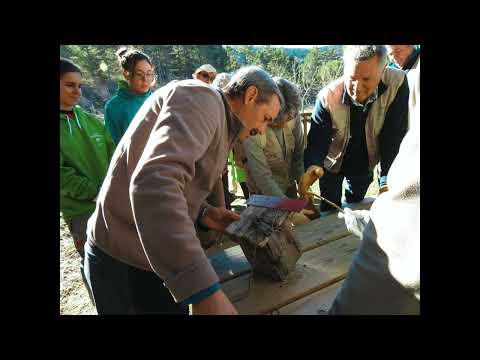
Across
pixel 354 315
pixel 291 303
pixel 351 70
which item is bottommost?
pixel 291 303

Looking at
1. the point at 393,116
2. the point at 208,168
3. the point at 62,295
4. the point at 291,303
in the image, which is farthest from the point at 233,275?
the point at 62,295

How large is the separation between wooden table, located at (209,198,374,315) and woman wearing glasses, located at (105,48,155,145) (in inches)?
57.0

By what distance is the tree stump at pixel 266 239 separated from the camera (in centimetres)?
127

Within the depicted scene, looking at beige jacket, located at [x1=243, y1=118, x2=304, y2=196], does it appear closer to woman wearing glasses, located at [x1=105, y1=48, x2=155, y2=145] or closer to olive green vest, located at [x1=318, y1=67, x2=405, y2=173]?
olive green vest, located at [x1=318, y1=67, x2=405, y2=173]

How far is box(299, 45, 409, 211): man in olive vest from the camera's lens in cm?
209

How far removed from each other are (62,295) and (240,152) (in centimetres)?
207

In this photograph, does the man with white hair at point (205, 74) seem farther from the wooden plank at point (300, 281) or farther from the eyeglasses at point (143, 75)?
the wooden plank at point (300, 281)

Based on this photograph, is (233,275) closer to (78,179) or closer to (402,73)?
(78,179)

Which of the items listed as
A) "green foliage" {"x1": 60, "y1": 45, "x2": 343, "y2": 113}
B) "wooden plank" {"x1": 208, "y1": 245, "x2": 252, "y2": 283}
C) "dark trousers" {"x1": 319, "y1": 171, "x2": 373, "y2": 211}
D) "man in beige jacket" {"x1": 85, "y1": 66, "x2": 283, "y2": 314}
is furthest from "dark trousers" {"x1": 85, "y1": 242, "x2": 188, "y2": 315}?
"green foliage" {"x1": 60, "y1": 45, "x2": 343, "y2": 113}

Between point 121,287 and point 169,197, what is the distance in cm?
67

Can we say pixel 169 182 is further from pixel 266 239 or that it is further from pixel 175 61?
pixel 175 61

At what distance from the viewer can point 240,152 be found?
2.54 metres

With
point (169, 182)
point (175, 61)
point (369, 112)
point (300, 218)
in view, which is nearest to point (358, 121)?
point (369, 112)

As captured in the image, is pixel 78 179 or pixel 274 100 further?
pixel 78 179
